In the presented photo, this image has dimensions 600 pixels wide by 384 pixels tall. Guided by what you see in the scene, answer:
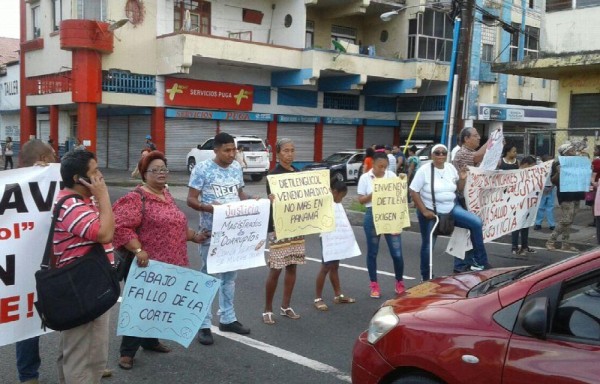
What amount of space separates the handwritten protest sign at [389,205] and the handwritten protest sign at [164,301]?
266 cm

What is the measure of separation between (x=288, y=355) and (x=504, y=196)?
4.73m

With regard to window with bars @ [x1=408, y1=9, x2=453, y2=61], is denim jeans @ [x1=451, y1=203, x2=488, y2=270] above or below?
below

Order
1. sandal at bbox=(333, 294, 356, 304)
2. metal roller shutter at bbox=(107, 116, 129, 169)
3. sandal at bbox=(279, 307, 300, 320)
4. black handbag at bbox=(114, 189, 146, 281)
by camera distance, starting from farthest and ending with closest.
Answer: metal roller shutter at bbox=(107, 116, 129, 169) < sandal at bbox=(333, 294, 356, 304) < sandal at bbox=(279, 307, 300, 320) < black handbag at bbox=(114, 189, 146, 281)

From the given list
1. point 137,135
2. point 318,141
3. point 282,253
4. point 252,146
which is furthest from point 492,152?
point 318,141

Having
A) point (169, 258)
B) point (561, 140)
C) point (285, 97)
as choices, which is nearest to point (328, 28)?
point (285, 97)

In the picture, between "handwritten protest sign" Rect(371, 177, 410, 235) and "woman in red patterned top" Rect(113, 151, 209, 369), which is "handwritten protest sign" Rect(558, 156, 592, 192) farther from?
"woman in red patterned top" Rect(113, 151, 209, 369)

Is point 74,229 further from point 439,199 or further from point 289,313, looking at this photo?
point 439,199

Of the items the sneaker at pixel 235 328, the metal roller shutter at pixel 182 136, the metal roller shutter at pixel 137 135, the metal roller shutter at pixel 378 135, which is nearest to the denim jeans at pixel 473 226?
the sneaker at pixel 235 328

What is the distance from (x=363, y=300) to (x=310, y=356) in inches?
78.8

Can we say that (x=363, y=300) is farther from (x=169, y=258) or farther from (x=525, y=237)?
(x=525, y=237)

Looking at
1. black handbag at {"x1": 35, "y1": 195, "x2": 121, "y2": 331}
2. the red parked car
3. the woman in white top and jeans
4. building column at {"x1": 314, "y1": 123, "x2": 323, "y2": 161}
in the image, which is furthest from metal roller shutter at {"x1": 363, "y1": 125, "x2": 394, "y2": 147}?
black handbag at {"x1": 35, "y1": 195, "x2": 121, "y2": 331}

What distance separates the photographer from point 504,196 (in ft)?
29.3

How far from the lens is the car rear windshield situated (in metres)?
24.6

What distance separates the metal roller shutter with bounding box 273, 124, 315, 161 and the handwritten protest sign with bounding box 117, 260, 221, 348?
25.9 meters
